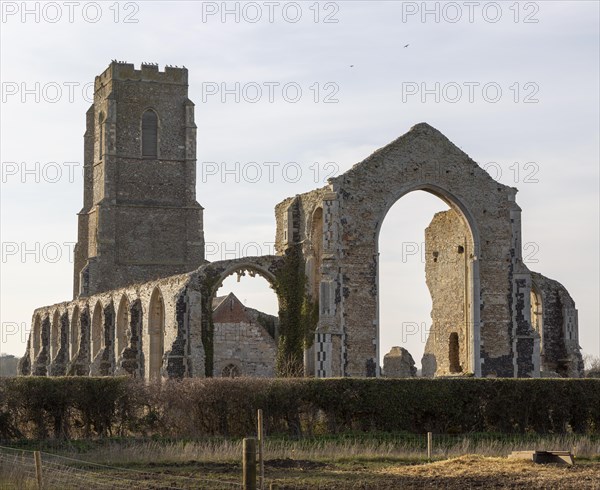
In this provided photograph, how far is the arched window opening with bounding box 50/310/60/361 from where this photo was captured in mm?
50188

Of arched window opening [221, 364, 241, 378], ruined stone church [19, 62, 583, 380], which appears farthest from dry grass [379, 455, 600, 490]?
arched window opening [221, 364, 241, 378]

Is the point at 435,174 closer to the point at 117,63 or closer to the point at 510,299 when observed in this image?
the point at 510,299

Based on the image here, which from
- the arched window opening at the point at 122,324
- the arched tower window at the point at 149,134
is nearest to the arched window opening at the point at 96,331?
the arched window opening at the point at 122,324

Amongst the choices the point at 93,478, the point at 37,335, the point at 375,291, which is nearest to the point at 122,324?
the point at 375,291

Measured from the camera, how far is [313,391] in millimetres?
23297

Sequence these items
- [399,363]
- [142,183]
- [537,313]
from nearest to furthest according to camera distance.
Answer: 1. [537,313]
2. [399,363]
3. [142,183]

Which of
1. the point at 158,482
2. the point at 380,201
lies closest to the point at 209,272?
the point at 380,201

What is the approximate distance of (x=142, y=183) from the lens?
A: 5338cm

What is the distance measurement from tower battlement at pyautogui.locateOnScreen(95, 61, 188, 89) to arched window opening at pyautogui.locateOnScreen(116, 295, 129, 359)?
52.2 feet

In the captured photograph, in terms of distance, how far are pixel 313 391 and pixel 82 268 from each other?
108 feet

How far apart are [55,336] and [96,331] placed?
22.6 ft

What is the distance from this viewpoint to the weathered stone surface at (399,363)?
40.1m

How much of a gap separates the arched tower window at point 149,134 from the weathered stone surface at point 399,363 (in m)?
18.5

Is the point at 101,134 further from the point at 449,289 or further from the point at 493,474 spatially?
the point at 493,474
